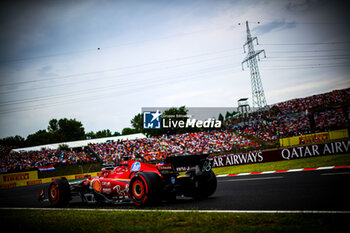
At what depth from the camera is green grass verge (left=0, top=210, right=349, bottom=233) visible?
340cm

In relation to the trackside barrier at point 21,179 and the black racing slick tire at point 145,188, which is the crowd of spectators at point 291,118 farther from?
the black racing slick tire at point 145,188

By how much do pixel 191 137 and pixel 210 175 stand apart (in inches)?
1358

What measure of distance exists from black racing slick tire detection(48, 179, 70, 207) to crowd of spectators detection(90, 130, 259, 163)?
2756cm

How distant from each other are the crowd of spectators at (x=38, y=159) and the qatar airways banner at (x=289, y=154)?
19939mm

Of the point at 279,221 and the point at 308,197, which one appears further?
the point at 308,197

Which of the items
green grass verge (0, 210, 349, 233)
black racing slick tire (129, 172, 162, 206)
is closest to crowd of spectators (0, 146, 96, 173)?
black racing slick tire (129, 172, 162, 206)

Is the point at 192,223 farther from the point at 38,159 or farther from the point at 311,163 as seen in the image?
the point at 38,159

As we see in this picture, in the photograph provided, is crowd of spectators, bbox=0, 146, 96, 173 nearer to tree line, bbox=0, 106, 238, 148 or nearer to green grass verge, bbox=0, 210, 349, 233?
green grass verge, bbox=0, 210, 349, 233

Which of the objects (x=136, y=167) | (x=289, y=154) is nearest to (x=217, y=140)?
(x=289, y=154)

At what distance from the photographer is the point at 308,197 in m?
5.45

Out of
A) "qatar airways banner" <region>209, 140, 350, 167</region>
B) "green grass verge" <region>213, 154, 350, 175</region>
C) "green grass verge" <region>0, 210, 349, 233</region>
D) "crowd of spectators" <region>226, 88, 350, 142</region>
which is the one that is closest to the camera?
"green grass verge" <region>0, 210, 349, 233</region>

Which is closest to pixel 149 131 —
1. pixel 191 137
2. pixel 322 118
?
pixel 191 137

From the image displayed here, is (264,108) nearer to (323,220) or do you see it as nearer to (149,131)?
(149,131)

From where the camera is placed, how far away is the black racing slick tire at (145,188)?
6227 millimetres
